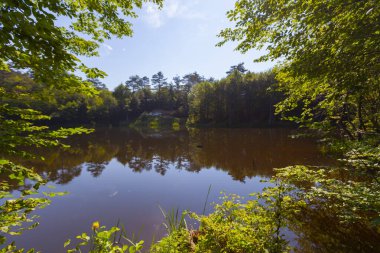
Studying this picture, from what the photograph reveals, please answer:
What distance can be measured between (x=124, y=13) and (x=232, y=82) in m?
52.7

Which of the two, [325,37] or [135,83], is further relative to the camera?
[135,83]

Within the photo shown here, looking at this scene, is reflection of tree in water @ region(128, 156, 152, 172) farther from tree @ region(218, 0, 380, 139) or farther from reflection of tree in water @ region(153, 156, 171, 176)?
tree @ region(218, 0, 380, 139)

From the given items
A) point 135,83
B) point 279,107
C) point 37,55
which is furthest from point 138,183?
point 135,83

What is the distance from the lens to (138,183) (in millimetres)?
13125

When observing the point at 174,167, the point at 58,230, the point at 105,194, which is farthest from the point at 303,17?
the point at 174,167

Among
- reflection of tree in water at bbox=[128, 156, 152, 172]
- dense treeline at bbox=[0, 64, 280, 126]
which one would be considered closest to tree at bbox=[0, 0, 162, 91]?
reflection of tree in water at bbox=[128, 156, 152, 172]

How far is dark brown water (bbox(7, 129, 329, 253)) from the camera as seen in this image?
8.00 m

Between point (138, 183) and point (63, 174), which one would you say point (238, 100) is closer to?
point (138, 183)

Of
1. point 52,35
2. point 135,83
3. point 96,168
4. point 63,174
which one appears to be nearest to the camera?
point 52,35

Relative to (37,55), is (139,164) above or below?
below

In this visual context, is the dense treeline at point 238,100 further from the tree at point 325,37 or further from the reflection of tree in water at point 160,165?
the tree at point 325,37

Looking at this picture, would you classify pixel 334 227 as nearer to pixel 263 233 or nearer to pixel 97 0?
pixel 263 233

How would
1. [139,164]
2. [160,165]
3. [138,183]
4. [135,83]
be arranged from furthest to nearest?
1. [135,83]
2. [139,164]
3. [160,165]
4. [138,183]

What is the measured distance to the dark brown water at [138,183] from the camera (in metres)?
8.00
